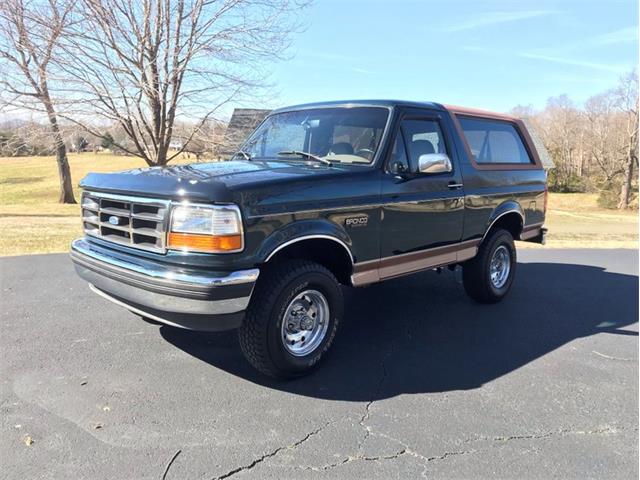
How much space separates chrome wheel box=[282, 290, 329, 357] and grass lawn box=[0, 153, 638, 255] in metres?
6.29

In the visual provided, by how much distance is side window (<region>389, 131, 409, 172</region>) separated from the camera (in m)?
4.39

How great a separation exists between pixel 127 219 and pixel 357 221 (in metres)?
1.75

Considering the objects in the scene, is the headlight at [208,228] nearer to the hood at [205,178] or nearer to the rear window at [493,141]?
the hood at [205,178]

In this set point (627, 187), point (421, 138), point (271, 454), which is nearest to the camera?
point (271, 454)

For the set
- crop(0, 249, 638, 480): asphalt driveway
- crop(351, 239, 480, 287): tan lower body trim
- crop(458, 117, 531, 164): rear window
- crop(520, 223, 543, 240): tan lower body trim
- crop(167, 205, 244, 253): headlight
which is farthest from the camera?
crop(520, 223, 543, 240): tan lower body trim

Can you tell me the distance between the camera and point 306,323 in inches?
152

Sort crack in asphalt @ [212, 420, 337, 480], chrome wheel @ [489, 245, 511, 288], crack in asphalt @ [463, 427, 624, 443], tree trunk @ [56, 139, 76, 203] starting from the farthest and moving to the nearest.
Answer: tree trunk @ [56, 139, 76, 203], chrome wheel @ [489, 245, 511, 288], crack in asphalt @ [463, 427, 624, 443], crack in asphalt @ [212, 420, 337, 480]

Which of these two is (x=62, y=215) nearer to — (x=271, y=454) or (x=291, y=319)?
(x=291, y=319)

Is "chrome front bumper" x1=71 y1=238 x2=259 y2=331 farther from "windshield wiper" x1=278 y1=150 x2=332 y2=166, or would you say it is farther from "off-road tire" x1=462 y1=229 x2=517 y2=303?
"off-road tire" x1=462 y1=229 x2=517 y2=303

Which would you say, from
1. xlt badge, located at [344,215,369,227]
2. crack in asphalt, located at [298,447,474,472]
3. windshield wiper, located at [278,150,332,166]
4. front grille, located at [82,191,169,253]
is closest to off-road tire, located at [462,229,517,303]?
xlt badge, located at [344,215,369,227]

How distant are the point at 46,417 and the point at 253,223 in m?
1.76

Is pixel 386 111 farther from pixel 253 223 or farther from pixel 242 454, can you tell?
pixel 242 454

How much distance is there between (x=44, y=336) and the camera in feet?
14.5

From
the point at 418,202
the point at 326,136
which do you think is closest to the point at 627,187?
the point at 418,202
